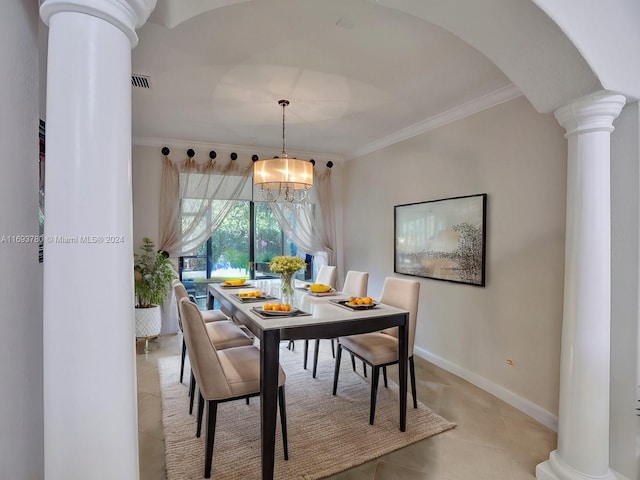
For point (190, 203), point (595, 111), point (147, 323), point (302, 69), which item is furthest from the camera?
point (190, 203)

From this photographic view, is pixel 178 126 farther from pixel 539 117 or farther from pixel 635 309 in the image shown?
pixel 635 309

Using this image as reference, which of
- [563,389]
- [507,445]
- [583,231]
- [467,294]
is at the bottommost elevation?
[507,445]

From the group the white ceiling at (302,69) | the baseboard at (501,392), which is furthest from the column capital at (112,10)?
the baseboard at (501,392)

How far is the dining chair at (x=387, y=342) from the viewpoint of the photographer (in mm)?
2449

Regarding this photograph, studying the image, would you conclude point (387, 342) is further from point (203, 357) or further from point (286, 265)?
point (203, 357)

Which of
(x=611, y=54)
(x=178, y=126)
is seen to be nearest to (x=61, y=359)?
(x=611, y=54)

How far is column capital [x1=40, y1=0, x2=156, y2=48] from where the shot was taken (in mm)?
849

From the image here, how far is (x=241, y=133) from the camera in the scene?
4223mm

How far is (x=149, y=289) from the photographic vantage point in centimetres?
403

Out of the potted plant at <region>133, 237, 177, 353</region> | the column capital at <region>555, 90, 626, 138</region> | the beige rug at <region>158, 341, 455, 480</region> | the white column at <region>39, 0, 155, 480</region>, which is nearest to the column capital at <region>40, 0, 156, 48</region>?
the white column at <region>39, 0, 155, 480</region>

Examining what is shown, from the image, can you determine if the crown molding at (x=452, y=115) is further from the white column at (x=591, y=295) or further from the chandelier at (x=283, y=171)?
the chandelier at (x=283, y=171)

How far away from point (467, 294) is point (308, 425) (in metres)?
1.90

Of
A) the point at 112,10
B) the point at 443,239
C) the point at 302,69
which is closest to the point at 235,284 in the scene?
the point at 302,69

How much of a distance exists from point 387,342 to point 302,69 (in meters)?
2.20
